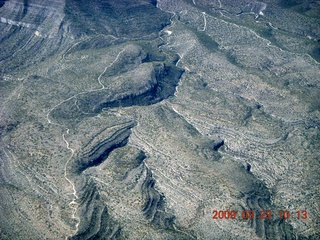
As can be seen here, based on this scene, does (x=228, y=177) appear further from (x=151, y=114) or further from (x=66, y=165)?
(x=66, y=165)

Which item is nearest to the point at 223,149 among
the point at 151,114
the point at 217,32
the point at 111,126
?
the point at 151,114

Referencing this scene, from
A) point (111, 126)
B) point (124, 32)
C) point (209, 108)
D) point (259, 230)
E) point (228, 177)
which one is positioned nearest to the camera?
point (259, 230)
